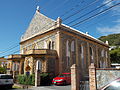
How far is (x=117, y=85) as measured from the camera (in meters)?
5.06

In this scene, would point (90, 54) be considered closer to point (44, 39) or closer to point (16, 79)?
point (44, 39)

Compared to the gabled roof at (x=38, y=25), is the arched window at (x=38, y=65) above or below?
below

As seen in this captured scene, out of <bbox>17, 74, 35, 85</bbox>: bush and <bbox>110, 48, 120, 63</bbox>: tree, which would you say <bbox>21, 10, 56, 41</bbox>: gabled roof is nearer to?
<bbox>17, 74, 35, 85</bbox>: bush

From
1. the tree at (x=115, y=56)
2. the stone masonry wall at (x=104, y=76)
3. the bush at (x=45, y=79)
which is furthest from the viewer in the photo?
the tree at (x=115, y=56)

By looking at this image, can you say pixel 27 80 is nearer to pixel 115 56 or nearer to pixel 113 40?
pixel 115 56

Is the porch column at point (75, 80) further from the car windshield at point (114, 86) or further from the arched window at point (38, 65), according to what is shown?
the arched window at point (38, 65)

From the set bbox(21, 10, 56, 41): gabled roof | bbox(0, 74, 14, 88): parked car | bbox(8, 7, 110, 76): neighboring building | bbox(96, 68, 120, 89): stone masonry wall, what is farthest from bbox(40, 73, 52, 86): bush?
bbox(21, 10, 56, 41): gabled roof

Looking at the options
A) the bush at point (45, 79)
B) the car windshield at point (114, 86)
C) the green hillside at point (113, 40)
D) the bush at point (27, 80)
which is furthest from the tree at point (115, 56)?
the car windshield at point (114, 86)

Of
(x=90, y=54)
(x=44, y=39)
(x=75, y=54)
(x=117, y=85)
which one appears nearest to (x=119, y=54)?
(x=90, y=54)

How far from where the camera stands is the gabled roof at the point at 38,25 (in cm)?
2604

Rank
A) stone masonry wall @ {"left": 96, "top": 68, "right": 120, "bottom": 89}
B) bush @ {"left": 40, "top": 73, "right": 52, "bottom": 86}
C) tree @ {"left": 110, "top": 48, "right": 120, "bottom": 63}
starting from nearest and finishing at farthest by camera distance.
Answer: stone masonry wall @ {"left": 96, "top": 68, "right": 120, "bottom": 89} < bush @ {"left": 40, "top": 73, "right": 52, "bottom": 86} < tree @ {"left": 110, "top": 48, "right": 120, "bottom": 63}

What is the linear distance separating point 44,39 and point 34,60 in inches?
245

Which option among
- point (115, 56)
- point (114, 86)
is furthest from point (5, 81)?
point (115, 56)

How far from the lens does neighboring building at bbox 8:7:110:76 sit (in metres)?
21.2
